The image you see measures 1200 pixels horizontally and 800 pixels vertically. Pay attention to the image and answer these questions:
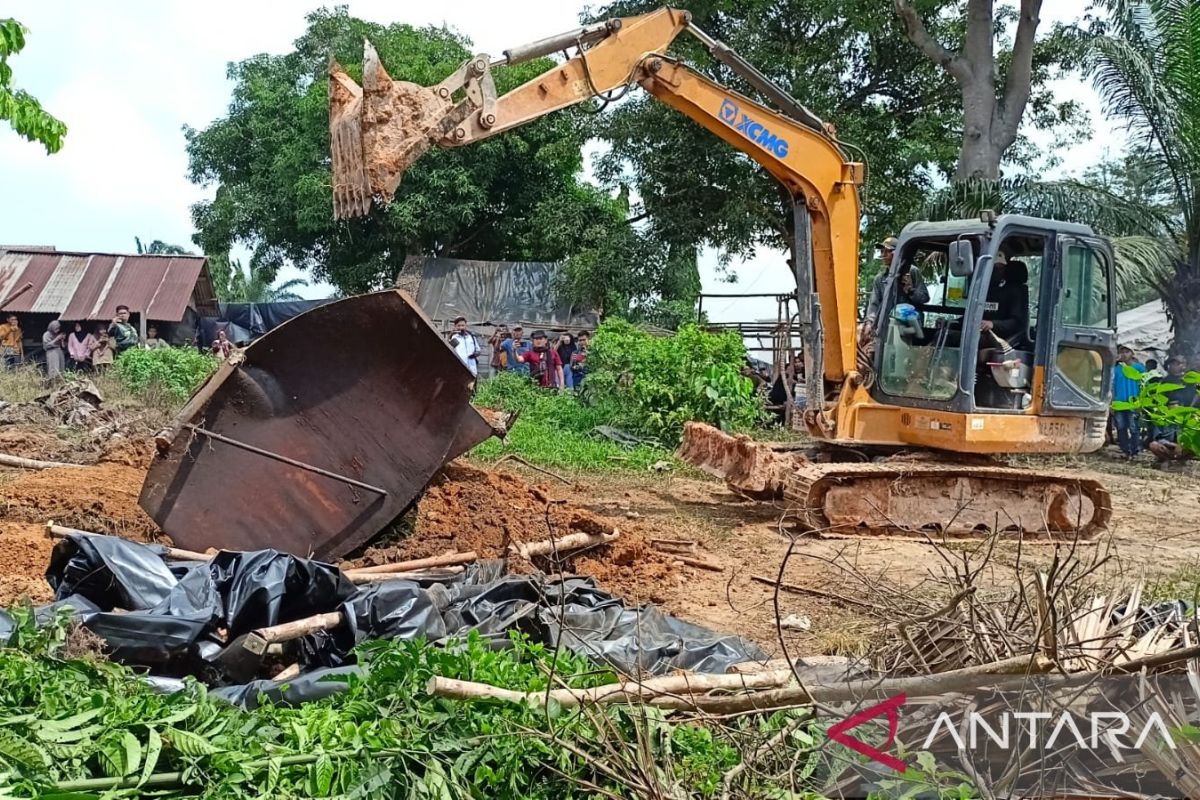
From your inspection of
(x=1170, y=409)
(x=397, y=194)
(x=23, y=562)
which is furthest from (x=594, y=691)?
(x=397, y=194)

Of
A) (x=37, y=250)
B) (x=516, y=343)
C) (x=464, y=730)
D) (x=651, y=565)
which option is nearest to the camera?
(x=464, y=730)

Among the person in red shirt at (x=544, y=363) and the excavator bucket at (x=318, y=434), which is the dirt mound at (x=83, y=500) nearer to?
the excavator bucket at (x=318, y=434)

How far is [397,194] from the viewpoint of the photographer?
87.8 feet

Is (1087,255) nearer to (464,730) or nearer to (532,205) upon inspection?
(464,730)

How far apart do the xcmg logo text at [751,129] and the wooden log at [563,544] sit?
14.3 feet

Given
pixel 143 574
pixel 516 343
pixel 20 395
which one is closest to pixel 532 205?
pixel 516 343

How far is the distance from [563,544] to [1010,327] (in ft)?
15.4

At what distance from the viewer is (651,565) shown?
7.06 metres

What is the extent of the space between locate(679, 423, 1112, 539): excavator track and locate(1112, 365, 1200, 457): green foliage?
16.1 ft

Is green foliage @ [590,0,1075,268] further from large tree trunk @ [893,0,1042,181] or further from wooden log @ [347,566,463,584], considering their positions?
wooden log @ [347,566,463,584]

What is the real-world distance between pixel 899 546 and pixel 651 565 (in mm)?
2562

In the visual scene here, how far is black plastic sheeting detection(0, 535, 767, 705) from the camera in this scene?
4312 millimetres

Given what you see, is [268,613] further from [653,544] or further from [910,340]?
[910,340]

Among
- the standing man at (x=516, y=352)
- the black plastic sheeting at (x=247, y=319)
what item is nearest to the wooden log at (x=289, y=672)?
the standing man at (x=516, y=352)
